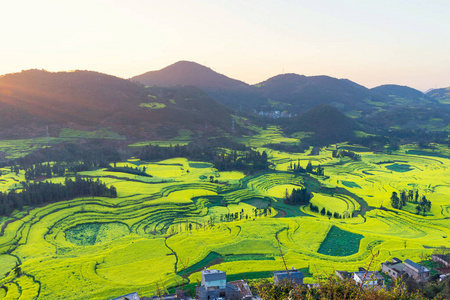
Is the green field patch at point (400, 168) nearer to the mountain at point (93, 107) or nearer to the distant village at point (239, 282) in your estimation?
the distant village at point (239, 282)

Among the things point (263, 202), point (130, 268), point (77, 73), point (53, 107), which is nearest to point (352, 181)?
point (263, 202)

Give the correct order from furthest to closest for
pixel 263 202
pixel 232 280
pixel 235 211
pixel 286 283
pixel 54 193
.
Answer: pixel 263 202, pixel 235 211, pixel 54 193, pixel 232 280, pixel 286 283

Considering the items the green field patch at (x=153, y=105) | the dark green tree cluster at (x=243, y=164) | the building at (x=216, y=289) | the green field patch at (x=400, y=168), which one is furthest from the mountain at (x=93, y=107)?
the building at (x=216, y=289)

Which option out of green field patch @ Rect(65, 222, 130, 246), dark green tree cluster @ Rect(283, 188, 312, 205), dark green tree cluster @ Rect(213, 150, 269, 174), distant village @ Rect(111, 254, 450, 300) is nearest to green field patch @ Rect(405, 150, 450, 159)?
dark green tree cluster @ Rect(213, 150, 269, 174)

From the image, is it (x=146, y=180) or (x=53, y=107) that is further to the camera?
(x=53, y=107)

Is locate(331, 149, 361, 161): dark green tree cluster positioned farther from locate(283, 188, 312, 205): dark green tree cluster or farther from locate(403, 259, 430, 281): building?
locate(403, 259, 430, 281): building

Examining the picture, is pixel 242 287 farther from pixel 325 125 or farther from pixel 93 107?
pixel 325 125

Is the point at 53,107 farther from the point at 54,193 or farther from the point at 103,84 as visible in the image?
the point at 54,193
